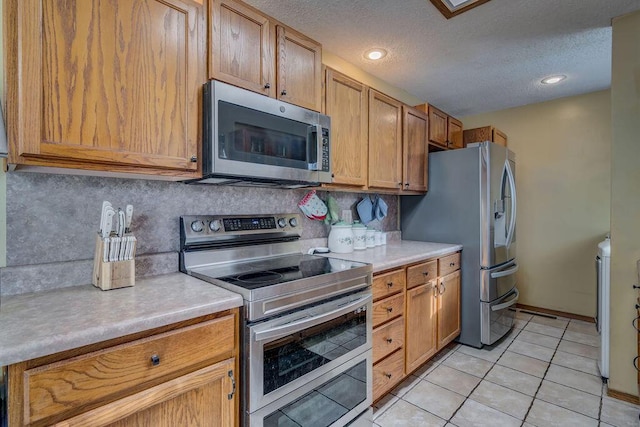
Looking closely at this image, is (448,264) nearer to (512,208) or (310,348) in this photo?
(512,208)

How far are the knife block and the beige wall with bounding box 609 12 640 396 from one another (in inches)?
107

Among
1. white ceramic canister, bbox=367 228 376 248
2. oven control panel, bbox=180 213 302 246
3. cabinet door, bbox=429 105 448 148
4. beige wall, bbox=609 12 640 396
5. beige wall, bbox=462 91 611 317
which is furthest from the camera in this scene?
beige wall, bbox=462 91 611 317

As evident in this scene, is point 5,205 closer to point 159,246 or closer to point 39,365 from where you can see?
point 159,246

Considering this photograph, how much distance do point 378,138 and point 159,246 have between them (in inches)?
66.5

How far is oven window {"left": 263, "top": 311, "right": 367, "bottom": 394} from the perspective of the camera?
1.23 m

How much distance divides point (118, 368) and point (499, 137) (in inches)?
154

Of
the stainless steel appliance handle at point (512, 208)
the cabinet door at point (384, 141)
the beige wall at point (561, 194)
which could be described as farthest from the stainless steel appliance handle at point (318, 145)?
the beige wall at point (561, 194)

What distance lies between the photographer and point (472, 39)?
7.10 ft

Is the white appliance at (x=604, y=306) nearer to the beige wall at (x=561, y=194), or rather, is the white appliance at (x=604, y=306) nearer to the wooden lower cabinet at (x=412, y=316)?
the wooden lower cabinet at (x=412, y=316)

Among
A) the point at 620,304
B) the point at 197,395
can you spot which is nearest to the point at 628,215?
the point at 620,304

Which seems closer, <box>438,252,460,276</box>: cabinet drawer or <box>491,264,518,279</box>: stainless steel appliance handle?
<box>438,252,460,276</box>: cabinet drawer

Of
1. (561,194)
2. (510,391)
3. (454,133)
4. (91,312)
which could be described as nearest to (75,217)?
(91,312)

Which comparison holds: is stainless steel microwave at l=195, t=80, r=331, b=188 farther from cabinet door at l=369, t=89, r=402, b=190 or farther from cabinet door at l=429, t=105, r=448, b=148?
cabinet door at l=429, t=105, r=448, b=148

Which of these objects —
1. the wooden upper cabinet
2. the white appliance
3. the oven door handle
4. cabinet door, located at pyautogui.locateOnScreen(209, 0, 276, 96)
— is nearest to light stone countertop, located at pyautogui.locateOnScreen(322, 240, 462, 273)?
the oven door handle
